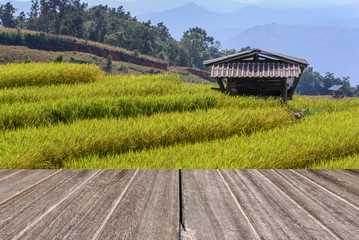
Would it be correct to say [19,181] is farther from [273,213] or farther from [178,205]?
[273,213]

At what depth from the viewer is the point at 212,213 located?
1.54m

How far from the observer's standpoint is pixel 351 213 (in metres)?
1.61

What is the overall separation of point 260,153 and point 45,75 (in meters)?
8.12

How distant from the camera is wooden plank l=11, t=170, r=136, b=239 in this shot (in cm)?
134

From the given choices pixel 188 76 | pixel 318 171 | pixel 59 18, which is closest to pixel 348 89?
pixel 188 76

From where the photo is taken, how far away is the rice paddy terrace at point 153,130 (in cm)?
437

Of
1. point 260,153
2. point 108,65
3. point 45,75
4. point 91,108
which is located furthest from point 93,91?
point 108,65

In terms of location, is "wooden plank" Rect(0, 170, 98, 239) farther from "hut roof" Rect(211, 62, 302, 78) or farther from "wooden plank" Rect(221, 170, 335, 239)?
"hut roof" Rect(211, 62, 302, 78)

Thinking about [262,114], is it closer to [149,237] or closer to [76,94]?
[76,94]

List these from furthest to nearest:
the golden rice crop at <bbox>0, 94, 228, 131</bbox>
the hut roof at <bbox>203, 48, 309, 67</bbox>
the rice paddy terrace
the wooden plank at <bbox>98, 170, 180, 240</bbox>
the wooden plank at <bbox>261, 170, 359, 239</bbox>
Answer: the hut roof at <bbox>203, 48, 309, 67</bbox> → the golden rice crop at <bbox>0, 94, 228, 131</bbox> → the rice paddy terrace → the wooden plank at <bbox>261, 170, 359, 239</bbox> → the wooden plank at <bbox>98, 170, 180, 240</bbox>

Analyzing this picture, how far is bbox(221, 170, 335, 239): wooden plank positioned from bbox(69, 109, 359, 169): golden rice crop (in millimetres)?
1790

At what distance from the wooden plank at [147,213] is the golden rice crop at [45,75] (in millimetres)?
8878

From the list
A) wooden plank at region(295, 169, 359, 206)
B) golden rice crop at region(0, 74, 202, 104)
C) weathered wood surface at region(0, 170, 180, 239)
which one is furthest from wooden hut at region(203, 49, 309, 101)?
weathered wood surface at region(0, 170, 180, 239)

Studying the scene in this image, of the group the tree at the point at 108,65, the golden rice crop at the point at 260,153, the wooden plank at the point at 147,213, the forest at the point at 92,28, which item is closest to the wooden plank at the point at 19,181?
the wooden plank at the point at 147,213
